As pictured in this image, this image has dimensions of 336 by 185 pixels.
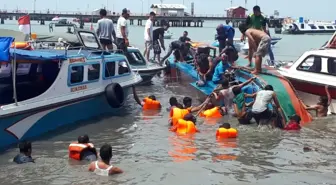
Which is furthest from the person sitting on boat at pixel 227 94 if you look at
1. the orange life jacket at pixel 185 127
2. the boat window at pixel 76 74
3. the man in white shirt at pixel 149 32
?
the man in white shirt at pixel 149 32

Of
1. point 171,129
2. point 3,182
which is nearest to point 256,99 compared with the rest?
point 171,129

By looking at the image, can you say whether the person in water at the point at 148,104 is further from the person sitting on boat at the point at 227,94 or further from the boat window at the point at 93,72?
the boat window at the point at 93,72

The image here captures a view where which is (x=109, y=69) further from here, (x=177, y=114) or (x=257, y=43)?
(x=257, y=43)

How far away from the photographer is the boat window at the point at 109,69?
1493 cm

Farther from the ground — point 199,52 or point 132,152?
point 199,52

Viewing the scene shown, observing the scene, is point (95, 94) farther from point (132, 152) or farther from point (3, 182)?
point (3, 182)

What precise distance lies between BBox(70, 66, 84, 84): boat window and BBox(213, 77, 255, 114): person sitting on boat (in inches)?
146

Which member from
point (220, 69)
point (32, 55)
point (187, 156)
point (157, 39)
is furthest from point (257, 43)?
point (157, 39)

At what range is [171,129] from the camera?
13.6m

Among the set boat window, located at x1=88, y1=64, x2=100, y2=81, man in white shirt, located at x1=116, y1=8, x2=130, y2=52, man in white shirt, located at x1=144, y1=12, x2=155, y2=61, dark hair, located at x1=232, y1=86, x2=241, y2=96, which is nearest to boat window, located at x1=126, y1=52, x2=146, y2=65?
man in white shirt, located at x1=116, y1=8, x2=130, y2=52

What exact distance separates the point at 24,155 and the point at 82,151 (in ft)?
3.43

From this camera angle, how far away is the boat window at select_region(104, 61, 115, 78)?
14.9 m

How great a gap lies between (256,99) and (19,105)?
5492mm

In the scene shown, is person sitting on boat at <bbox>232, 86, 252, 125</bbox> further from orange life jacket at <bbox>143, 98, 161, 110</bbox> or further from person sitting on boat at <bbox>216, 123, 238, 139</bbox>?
orange life jacket at <bbox>143, 98, 161, 110</bbox>
